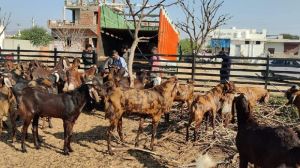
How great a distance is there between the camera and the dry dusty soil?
799cm

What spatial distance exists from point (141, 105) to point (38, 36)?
189 feet

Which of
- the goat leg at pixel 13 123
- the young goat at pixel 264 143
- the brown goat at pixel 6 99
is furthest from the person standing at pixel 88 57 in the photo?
the young goat at pixel 264 143

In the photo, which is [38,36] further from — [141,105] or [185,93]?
[141,105]

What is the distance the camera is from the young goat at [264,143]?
496 centimetres

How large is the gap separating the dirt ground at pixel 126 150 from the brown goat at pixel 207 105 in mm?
368

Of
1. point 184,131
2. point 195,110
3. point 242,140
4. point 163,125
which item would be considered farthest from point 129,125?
point 242,140

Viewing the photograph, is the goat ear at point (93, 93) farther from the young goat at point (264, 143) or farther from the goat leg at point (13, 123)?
the young goat at point (264, 143)

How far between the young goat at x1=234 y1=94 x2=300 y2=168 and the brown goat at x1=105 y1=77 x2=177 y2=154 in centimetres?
292

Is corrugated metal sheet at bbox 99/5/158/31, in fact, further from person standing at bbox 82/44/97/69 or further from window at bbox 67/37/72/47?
window at bbox 67/37/72/47

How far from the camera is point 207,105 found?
9305 mm

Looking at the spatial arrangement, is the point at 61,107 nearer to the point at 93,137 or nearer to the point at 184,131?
the point at 93,137

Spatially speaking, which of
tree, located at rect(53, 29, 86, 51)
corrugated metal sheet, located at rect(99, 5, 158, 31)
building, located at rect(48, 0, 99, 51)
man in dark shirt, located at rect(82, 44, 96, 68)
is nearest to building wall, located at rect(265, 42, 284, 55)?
building, located at rect(48, 0, 99, 51)

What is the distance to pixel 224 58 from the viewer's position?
1600cm

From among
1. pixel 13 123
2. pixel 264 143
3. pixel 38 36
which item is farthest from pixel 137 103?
pixel 38 36
